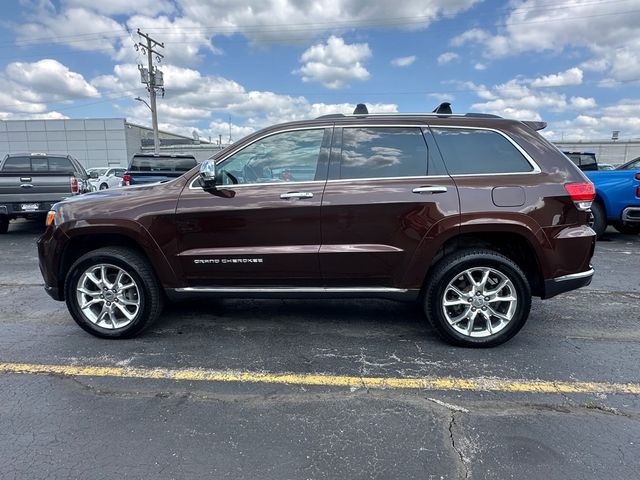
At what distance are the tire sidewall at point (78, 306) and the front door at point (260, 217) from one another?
422 mm

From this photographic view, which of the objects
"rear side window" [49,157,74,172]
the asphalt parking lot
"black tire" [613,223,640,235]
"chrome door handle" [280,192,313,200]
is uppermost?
"rear side window" [49,157,74,172]

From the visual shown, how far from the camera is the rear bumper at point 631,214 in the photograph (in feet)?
25.1

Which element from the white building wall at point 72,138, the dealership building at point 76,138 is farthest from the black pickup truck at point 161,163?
the white building wall at point 72,138

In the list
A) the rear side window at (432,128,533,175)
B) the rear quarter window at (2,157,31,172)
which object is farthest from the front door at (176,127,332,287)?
the rear quarter window at (2,157,31,172)

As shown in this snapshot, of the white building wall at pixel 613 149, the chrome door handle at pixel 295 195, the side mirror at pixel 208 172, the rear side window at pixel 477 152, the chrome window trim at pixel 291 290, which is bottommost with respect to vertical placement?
the chrome window trim at pixel 291 290

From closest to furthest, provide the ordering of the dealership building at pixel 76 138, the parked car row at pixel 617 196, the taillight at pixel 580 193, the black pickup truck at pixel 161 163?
the taillight at pixel 580 193 → the parked car row at pixel 617 196 → the black pickup truck at pixel 161 163 → the dealership building at pixel 76 138

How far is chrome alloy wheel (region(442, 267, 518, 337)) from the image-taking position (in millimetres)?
Result: 3453

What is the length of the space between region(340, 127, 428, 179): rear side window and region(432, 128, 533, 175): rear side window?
19 centimetres

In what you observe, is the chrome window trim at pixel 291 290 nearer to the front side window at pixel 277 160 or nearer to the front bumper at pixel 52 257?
the front side window at pixel 277 160

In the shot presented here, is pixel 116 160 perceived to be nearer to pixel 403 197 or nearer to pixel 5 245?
pixel 5 245

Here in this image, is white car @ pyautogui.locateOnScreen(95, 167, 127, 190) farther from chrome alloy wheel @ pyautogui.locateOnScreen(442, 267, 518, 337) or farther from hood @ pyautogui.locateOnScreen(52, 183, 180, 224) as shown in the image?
chrome alloy wheel @ pyautogui.locateOnScreen(442, 267, 518, 337)

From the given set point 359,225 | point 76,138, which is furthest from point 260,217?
point 76,138

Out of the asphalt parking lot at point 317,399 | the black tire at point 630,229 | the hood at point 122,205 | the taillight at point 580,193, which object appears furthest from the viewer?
the black tire at point 630,229

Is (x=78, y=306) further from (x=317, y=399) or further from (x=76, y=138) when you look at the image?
(x=76, y=138)
